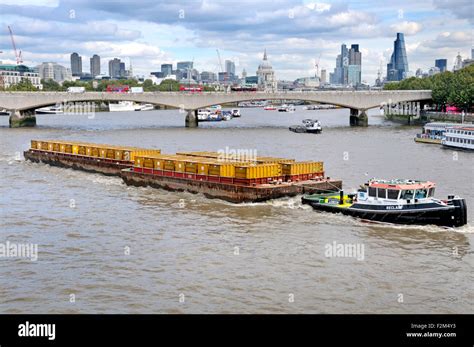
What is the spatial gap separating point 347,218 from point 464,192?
11.5m

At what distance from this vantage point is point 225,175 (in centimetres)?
4134

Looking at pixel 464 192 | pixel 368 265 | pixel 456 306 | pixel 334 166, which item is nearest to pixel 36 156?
pixel 334 166

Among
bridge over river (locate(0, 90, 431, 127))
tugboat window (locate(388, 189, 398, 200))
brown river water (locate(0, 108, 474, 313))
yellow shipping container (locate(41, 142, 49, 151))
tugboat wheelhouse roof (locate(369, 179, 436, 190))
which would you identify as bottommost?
brown river water (locate(0, 108, 474, 313))

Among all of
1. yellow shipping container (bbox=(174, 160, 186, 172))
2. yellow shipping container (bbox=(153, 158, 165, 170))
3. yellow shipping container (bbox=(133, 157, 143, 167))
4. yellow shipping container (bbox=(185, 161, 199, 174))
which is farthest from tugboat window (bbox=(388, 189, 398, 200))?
yellow shipping container (bbox=(133, 157, 143, 167))

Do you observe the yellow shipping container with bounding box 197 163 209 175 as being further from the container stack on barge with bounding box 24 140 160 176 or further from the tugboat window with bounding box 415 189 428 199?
the tugboat window with bounding box 415 189 428 199

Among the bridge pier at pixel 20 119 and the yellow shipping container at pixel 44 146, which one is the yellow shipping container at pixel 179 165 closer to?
the yellow shipping container at pixel 44 146

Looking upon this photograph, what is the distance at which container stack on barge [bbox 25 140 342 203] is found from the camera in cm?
3994

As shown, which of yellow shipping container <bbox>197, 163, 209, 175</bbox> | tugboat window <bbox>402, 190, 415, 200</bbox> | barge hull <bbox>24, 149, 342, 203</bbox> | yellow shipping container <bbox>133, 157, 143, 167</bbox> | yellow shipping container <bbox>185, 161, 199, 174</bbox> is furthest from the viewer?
yellow shipping container <bbox>133, 157, 143, 167</bbox>

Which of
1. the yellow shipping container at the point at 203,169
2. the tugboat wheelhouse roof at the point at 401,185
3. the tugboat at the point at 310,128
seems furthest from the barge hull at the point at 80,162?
the tugboat at the point at 310,128

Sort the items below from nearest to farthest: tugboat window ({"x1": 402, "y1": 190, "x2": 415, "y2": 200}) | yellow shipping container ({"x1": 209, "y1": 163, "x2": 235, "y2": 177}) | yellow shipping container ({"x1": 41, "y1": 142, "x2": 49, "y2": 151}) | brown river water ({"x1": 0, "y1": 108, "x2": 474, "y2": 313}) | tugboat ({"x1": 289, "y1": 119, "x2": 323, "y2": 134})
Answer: brown river water ({"x1": 0, "y1": 108, "x2": 474, "y2": 313})
tugboat window ({"x1": 402, "y1": 190, "x2": 415, "y2": 200})
yellow shipping container ({"x1": 209, "y1": 163, "x2": 235, "y2": 177})
yellow shipping container ({"x1": 41, "y1": 142, "x2": 49, "y2": 151})
tugboat ({"x1": 289, "y1": 119, "x2": 323, "y2": 134})

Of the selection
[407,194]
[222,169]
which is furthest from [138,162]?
[407,194]

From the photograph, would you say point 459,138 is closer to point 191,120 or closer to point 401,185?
point 401,185

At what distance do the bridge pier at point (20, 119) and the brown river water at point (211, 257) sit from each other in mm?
68165

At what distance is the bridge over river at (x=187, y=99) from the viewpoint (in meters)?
114
